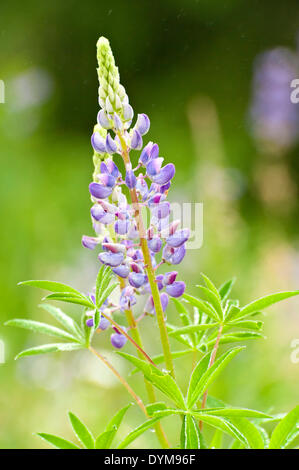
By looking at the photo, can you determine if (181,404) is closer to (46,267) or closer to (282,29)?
(46,267)

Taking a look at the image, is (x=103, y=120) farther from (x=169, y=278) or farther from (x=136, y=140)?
(x=169, y=278)

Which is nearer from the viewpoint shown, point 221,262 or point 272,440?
point 272,440

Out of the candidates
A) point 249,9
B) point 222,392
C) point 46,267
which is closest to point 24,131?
point 46,267

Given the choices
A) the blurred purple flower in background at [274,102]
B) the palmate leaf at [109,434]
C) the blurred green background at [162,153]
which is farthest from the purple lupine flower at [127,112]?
the blurred purple flower in background at [274,102]

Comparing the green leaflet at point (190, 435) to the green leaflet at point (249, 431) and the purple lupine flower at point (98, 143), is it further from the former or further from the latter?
the purple lupine flower at point (98, 143)

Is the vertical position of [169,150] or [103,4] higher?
[103,4]

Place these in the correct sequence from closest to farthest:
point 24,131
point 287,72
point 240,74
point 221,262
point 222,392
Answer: point 222,392
point 221,262
point 287,72
point 24,131
point 240,74

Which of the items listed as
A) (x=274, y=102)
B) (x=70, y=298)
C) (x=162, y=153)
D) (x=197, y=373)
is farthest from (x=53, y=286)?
(x=162, y=153)
